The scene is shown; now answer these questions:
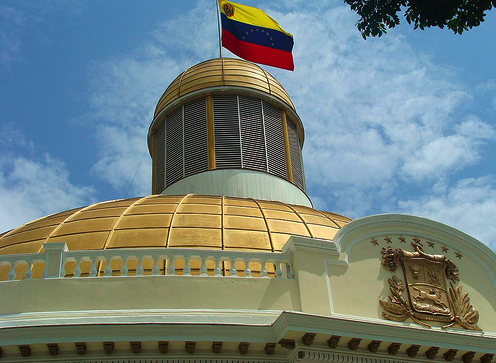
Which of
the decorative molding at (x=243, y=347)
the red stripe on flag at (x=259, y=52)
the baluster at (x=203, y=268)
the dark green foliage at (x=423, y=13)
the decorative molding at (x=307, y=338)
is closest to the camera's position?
the dark green foliage at (x=423, y=13)

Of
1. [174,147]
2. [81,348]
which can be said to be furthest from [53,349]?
[174,147]

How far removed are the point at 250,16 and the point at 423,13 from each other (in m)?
15.6

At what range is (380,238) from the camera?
13555 millimetres

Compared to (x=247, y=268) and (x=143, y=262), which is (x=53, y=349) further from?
(x=247, y=268)

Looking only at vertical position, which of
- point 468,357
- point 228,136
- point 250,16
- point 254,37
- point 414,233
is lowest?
point 468,357

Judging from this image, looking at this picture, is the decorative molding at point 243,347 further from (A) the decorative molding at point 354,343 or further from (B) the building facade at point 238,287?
(A) the decorative molding at point 354,343

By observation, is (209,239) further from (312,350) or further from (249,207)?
(312,350)

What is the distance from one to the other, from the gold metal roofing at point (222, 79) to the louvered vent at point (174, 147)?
61cm

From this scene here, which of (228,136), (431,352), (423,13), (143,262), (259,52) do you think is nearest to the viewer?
(423,13)

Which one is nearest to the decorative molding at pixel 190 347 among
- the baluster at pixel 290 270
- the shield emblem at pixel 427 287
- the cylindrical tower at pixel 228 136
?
the baluster at pixel 290 270

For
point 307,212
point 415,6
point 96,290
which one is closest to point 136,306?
point 96,290

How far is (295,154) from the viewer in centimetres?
2209

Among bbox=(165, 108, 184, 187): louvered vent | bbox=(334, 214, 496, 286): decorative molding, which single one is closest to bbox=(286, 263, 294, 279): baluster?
bbox=(334, 214, 496, 286): decorative molding

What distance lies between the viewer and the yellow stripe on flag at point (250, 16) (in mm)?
23375
